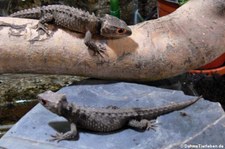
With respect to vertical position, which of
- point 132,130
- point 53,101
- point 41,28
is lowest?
point 132,130

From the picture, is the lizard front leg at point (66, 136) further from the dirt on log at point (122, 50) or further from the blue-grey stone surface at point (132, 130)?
the dirt on log at point (122, 50)

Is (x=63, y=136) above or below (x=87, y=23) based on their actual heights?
below

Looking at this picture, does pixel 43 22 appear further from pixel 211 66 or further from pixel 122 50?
pixel 211 66

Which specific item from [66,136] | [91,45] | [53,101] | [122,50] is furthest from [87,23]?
[66,136]

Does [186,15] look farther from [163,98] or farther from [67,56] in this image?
[67,56]

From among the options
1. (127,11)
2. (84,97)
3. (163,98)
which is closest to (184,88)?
(163,98)

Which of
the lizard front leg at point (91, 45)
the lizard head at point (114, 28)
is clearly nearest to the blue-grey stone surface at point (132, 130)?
the lizard front leg at point (91, 45)
